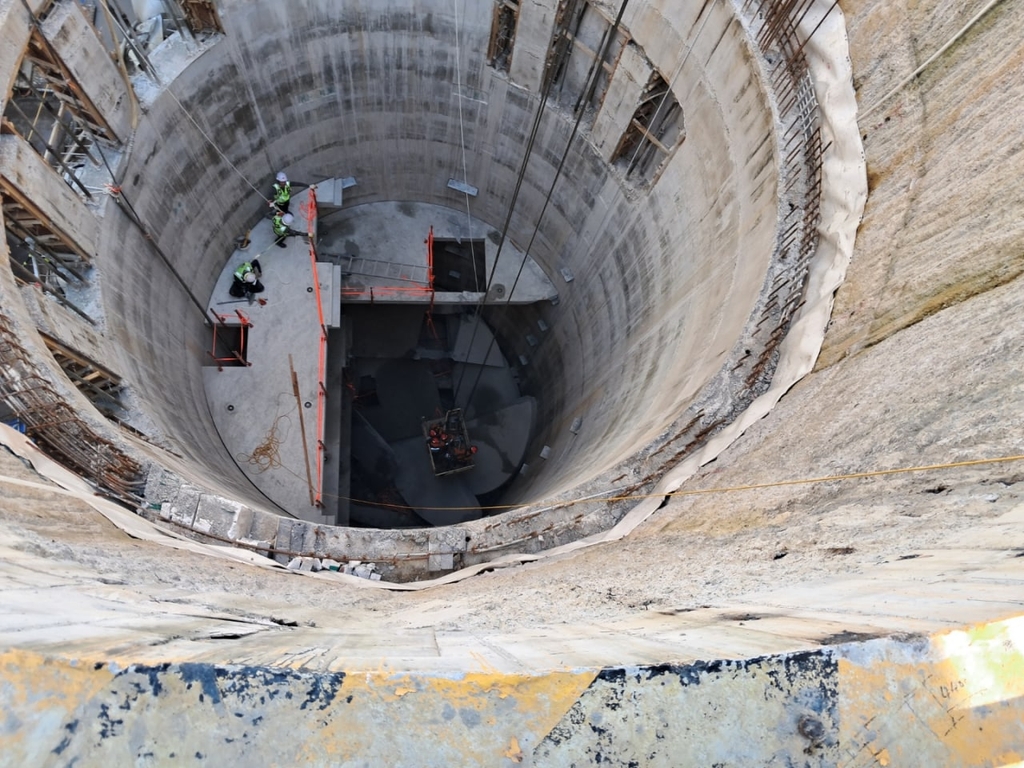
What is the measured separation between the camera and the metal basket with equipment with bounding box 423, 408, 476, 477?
14.3m

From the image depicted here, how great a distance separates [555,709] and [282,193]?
1235cm

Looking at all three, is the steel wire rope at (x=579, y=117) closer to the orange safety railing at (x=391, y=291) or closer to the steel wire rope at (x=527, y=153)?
the steel wire rope at (x=527, y=153)

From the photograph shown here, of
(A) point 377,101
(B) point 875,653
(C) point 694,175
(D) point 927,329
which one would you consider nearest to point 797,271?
(D) point 927,329

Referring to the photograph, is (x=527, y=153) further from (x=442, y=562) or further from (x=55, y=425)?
(x=55, y=425)

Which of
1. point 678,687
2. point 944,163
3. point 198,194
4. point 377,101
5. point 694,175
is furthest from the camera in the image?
point 377,101

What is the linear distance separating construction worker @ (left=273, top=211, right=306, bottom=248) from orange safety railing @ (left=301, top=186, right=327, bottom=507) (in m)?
0.26

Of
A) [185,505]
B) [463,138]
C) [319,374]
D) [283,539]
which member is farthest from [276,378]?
[463,138]

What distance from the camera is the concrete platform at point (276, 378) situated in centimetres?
1112

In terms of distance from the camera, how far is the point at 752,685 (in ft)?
6.99

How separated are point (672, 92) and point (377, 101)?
240 inches

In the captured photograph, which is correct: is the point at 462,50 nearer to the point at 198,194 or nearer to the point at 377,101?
the point at 377,101

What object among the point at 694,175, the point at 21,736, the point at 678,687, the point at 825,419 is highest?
the point at 694,175

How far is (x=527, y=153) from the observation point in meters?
12.5

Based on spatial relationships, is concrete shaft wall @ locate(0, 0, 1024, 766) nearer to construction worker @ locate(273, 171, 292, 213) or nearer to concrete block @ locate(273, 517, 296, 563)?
concrete block @ locate(273, 517, 296, 563)
